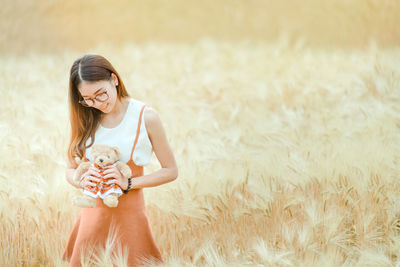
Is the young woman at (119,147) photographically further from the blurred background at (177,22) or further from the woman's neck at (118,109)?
the blurred background at (177,22)

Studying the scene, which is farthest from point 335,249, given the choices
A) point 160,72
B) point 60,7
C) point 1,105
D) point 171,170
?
point 60,7

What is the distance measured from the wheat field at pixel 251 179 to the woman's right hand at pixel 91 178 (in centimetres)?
29

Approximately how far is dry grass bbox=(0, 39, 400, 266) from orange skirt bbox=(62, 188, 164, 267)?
103 mm

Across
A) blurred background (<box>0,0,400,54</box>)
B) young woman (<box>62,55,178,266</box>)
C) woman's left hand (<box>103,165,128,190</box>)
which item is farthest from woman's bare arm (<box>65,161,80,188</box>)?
blurred background (<box>0,0,400,54</box>)

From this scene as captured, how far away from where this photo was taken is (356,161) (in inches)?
95.4

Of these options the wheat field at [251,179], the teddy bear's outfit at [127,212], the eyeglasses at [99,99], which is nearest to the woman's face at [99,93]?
the eyeglasses at [99,99]

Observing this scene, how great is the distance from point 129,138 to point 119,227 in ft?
1.27

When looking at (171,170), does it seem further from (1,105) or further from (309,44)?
(309,44)

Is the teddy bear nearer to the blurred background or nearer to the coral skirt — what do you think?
the coral skirt

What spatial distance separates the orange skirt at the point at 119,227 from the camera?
1.81 metres

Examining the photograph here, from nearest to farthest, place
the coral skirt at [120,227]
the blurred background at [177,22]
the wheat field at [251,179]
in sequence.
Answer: the coral skirt at [120,227] → the wheat field at [251,179] → the blurred background at [177,22]

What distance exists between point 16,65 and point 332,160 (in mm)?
5247

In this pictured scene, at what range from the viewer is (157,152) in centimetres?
181

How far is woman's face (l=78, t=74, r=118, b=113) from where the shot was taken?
5.48 feet
